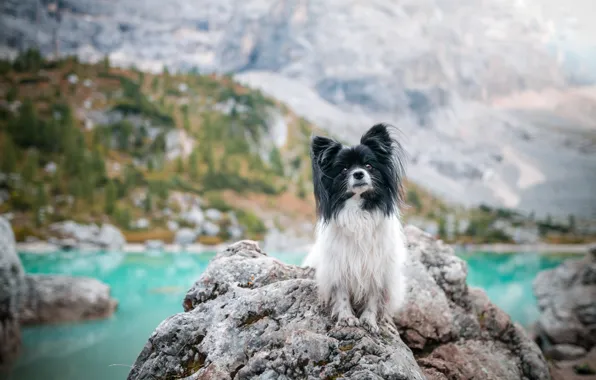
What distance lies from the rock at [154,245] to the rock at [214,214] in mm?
9652

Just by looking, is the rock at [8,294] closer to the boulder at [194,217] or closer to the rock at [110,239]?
the rock at [110,239]

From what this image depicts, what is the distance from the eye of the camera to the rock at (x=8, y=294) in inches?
325

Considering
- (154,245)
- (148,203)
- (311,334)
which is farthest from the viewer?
(148,203)

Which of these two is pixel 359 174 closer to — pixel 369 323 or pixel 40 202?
pixel 369 323

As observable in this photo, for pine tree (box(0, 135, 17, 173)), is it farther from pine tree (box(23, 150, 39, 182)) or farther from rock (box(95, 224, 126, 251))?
rock (box(95, 224, 126, 251))

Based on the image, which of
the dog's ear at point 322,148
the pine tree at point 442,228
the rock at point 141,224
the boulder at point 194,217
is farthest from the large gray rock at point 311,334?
the pine tree at point 442,228

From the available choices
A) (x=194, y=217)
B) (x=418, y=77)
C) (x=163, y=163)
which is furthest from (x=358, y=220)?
(x=418, y=77)

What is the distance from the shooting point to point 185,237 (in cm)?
4700

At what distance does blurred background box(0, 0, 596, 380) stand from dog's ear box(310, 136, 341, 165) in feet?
0.45

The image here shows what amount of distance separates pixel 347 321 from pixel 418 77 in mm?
133850

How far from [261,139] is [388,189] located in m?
76.4

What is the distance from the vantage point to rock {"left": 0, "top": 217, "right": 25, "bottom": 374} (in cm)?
826

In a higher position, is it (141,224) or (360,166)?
(360,166)

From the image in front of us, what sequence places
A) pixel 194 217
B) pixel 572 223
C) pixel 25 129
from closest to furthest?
1. pixel 194 217
2. pixel 25 129
3. pixel 572 223
